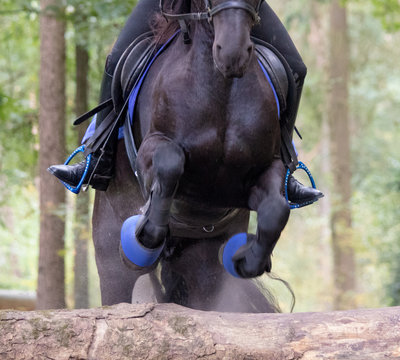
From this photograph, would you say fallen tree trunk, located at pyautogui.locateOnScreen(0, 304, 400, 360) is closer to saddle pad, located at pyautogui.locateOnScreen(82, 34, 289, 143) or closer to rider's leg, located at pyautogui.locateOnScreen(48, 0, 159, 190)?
saddle pad, located at pyautogui.locateOnScreen(82, 34, 289, 143)

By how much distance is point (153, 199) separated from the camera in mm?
3904

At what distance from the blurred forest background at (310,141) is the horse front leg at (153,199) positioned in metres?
1.71

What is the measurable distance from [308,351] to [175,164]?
1.27 metres

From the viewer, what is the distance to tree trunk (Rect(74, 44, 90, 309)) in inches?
337

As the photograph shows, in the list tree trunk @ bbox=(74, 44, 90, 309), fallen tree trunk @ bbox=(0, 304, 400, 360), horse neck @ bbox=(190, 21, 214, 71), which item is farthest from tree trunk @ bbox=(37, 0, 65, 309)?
→ fallen tree trunk @ bbox=(0, 304, 400, 360)

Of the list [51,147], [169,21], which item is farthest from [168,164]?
[51,147]

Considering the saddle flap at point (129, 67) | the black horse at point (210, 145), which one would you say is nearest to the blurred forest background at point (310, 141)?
the black horse at point (210, 145)

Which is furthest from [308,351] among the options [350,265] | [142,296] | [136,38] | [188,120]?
[350,265]

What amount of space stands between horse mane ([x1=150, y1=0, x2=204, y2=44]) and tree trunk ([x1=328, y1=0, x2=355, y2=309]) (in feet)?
31.1

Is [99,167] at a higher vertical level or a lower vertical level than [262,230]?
higher

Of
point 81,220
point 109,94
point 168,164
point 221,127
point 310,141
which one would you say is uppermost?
point 109,94

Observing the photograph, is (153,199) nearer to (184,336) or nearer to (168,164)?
(168,164)

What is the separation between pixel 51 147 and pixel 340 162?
753cm

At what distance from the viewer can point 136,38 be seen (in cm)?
479
